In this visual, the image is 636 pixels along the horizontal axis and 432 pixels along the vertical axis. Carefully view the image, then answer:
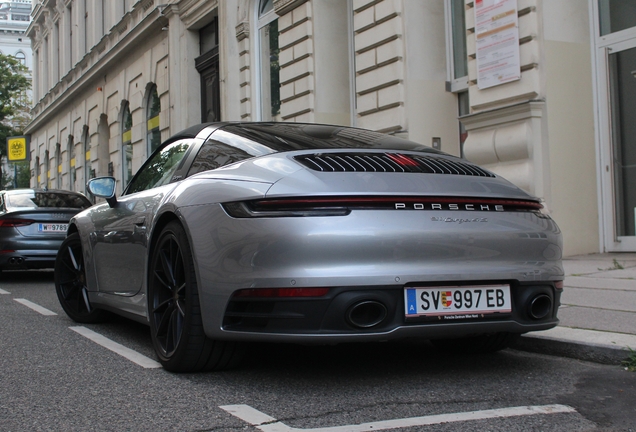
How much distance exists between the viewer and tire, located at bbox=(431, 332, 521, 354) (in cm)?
444

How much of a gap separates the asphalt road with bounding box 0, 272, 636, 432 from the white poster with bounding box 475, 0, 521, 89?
6.28 metres

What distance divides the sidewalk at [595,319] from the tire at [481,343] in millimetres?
258

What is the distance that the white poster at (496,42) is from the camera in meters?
10.2

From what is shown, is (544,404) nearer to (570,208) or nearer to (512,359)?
(512,359)

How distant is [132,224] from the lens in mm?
4871

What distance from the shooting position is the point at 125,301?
4.98m

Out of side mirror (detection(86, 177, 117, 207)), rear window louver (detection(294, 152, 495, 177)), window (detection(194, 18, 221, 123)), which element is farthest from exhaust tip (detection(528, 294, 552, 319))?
window (detection(194, 18, 221, 123))

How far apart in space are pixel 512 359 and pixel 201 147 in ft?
7.06

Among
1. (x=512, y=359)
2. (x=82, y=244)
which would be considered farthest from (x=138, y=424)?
(x=82, y=244)

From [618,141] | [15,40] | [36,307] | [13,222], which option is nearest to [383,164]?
[36,307]

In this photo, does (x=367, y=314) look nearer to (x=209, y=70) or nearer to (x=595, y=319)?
(x=595, y=319)

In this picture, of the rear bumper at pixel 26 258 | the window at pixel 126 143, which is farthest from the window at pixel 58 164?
the rear bumper at pixel 26 258

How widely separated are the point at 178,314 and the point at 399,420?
1.40 m

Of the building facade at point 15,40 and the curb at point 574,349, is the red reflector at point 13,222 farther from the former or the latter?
the building facade at point 15,40
